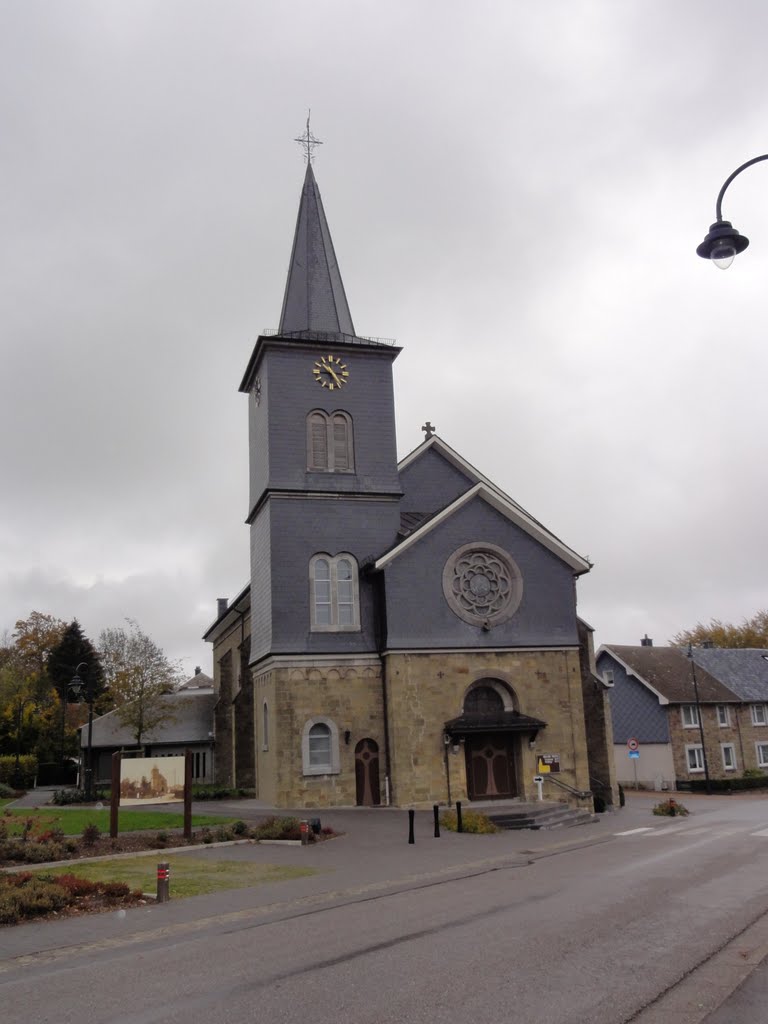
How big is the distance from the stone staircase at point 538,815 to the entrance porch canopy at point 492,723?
94.6 inches

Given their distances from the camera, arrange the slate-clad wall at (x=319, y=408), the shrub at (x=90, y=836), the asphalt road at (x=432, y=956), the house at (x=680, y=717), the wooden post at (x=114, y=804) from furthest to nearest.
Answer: the house at (x=680, y=717) < the slate-clad wall at (x=319, y=408) < the wooden post at (x=114, y=804) < the shrub at (x=90, y=836) < the asphalt road at (x=432, y=956)

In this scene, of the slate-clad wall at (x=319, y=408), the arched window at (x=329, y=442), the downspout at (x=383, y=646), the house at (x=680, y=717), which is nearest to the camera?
the downspout at (x=383, y=646)

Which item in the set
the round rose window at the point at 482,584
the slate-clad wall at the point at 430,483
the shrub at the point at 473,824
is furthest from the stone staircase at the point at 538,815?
the slate-clad wall at the point at 430,483

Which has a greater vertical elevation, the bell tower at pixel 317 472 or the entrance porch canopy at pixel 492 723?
the bell tower at pixel 317 472

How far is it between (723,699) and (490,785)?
26431 mm

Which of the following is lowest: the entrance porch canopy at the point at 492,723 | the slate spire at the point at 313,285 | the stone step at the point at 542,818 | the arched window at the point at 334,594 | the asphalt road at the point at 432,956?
the stone step at the point at 542,818

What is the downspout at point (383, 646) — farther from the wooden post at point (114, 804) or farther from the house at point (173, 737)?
the house at point (173, 737)

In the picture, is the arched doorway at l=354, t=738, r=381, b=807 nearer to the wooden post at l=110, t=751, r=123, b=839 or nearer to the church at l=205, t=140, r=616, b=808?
the church at l=205, t=140, r=616, b=808

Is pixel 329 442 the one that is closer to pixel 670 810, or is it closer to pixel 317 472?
pixel 317 472

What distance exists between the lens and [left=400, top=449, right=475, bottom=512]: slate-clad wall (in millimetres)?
35938

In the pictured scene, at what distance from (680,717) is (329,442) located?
29341 millimetres

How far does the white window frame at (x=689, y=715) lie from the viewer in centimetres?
5128

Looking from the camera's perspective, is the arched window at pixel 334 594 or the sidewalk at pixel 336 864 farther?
the arched window at pixel 334 594

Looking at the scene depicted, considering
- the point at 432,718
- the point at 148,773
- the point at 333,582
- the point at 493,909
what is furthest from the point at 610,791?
the point at 493,909
